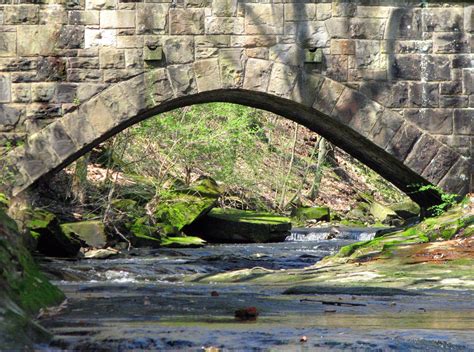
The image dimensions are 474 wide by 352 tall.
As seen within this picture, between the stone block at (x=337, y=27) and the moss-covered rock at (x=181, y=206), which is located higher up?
the stone block at (x=337, y=27)

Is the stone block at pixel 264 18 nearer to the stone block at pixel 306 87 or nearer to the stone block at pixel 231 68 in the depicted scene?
the stone block at pixel 231 68

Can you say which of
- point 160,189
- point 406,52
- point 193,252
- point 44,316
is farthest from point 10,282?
point 160,189

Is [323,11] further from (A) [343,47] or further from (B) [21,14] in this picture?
(B) [21,14]

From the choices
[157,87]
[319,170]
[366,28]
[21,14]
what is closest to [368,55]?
[366,28]

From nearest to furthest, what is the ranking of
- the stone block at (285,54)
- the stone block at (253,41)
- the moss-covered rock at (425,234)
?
the moss-covered rock at (425,234)
the stone block at (253,41)
the stone block at (285,54)

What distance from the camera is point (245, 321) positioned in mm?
6215

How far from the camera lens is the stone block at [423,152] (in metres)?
13.6

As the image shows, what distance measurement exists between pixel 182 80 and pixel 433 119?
341cm

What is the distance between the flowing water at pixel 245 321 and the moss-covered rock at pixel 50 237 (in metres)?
2.77

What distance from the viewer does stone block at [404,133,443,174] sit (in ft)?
44.7

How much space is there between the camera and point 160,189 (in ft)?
61.8

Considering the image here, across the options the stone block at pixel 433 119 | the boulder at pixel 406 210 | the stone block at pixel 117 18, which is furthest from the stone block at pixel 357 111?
the boulder at pixel 406 210

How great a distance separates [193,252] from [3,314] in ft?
38.2

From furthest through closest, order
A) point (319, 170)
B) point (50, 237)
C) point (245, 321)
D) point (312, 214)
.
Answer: point (319, 170) → point (312, 214) → point (50, 237) → point (245, 321)
